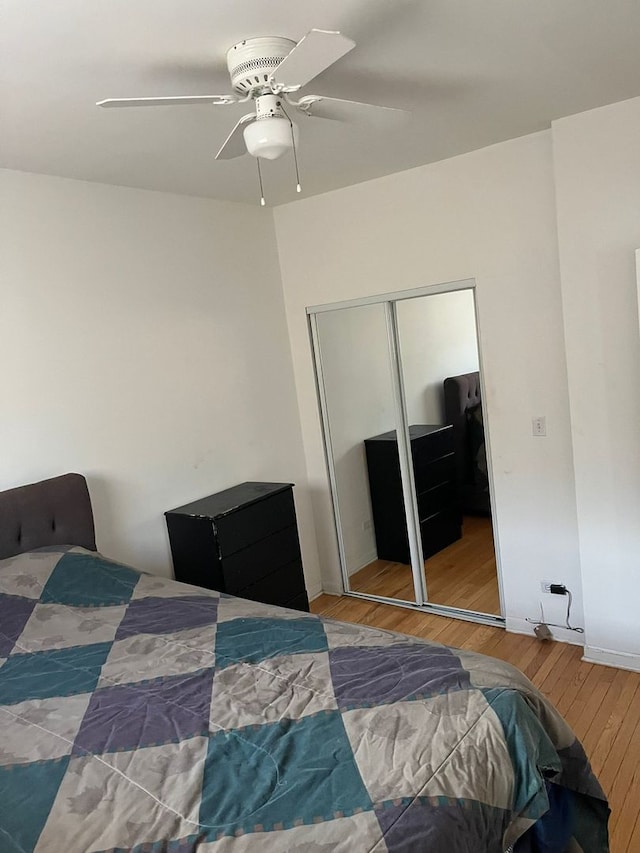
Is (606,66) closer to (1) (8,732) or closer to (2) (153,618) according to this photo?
(2) (153,618)

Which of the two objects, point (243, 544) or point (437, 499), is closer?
point (243, 544)

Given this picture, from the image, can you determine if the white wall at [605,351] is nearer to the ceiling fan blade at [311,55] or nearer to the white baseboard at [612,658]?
the white baseboard at [612,658]

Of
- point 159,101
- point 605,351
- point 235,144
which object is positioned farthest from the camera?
point 605,351

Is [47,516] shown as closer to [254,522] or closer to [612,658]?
[254,522]

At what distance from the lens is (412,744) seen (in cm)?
146

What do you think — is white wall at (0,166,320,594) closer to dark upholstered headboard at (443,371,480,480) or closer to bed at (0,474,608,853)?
bed at (0,474,608,853)

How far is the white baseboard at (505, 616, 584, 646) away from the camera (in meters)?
3.22

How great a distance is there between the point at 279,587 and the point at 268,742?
1902mm

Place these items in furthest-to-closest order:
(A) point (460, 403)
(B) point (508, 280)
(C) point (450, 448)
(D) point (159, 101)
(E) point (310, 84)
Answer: (C) point (450, 448), (A) point (460, 403), (B) point (508, 280), (E) point (310, 84), (D) point (159, 101)

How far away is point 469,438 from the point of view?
359 centimetres

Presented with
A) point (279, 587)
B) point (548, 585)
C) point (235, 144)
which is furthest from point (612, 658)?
point (235, 144)

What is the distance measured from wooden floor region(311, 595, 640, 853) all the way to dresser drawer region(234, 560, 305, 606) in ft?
1.76

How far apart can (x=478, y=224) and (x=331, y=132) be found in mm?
973

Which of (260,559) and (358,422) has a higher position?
(358,422)
